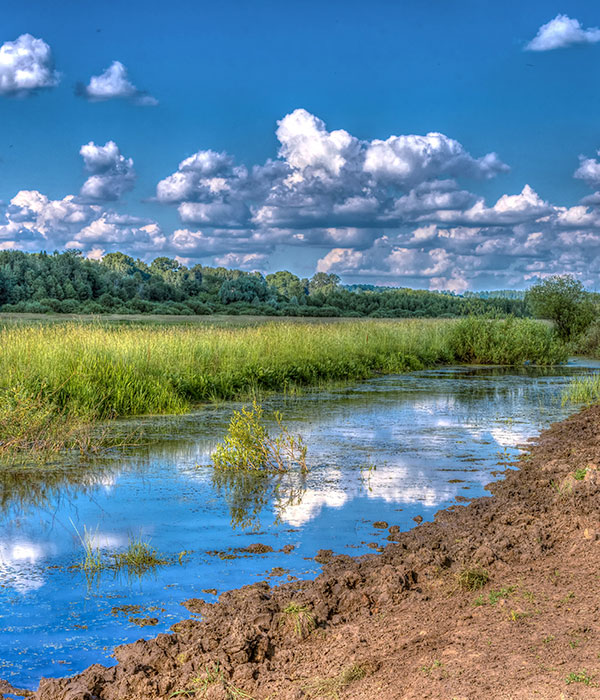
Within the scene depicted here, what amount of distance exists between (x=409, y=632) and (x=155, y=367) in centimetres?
1163

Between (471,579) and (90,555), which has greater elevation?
(471,579)

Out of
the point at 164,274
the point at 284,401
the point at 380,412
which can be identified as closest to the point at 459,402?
the point at 380,412

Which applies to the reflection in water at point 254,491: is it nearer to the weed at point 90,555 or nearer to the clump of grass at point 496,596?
the weed at point 90,555

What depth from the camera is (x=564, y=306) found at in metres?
36.6

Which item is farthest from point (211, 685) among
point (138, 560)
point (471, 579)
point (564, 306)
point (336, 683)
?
point (564, 306)

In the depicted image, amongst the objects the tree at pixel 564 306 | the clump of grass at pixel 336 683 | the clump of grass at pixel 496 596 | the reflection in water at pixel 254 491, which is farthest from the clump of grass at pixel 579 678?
the tree at pixel 564 306

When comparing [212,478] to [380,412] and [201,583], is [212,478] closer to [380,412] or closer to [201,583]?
[201,583]

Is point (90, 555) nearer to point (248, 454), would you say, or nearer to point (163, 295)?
point (248, 454)

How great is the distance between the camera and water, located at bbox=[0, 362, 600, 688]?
15.8 feet

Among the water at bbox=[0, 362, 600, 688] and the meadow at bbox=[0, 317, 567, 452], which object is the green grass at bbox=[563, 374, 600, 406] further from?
the meadow at bbox=[0, 317, 567, 452]

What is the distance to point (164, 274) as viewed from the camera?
63781 mm

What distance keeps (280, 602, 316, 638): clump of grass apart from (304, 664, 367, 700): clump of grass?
1.91ft

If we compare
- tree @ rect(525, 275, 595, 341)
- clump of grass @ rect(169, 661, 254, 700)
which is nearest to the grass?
clump of grass @ rect(169, 661, 254, 700)

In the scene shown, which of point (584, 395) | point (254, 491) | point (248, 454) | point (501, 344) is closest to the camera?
point (254, 491)
